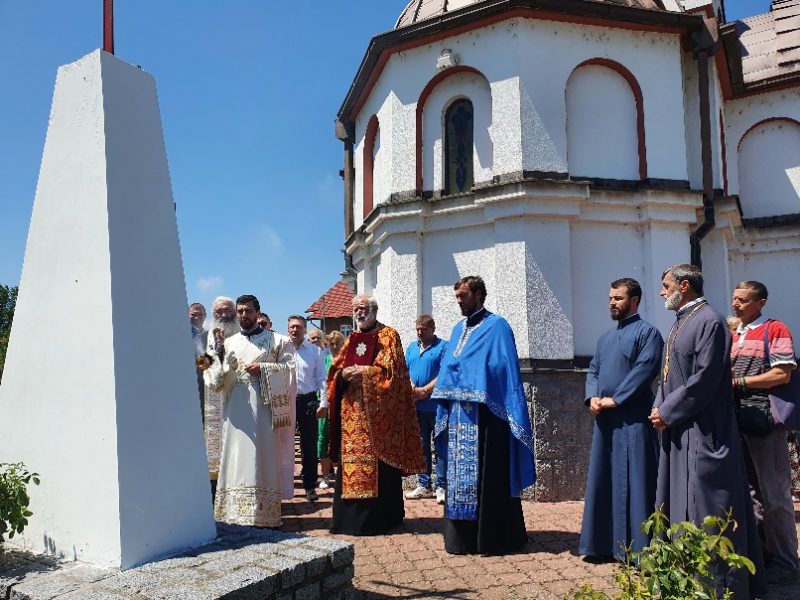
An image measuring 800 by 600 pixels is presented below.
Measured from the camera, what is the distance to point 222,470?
5816 millimetres

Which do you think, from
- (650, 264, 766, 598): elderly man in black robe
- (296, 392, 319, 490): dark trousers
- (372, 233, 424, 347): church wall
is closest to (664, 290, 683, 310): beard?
(650, 264, 766, 598): elderly man in black robe

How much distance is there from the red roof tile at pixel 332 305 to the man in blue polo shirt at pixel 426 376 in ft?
52.6

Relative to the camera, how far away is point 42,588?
2.77 metres

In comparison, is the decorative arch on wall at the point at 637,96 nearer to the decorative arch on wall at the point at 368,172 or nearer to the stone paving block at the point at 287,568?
the decorative arch on wall at the point at 368,172

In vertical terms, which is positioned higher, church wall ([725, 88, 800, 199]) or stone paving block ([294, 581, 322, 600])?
church wall ([725, 88, 800, 199])

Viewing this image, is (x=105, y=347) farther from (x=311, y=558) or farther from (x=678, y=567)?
(x=678, y=567)

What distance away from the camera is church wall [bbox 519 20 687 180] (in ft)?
26.1

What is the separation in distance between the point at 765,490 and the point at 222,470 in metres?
4.36

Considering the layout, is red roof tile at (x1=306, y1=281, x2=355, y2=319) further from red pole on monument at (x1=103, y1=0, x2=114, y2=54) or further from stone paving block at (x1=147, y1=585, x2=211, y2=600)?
stone paving block at (x1=147, y1=585, x2=211, y2=600)

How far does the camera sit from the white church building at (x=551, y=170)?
774 centimetres

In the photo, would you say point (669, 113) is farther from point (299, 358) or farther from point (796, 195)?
point (299, 358)

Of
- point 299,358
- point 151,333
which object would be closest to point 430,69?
point 299,358

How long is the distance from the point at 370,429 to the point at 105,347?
292 cm

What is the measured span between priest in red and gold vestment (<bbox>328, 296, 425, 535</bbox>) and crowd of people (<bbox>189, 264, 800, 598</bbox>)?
0.04ft
